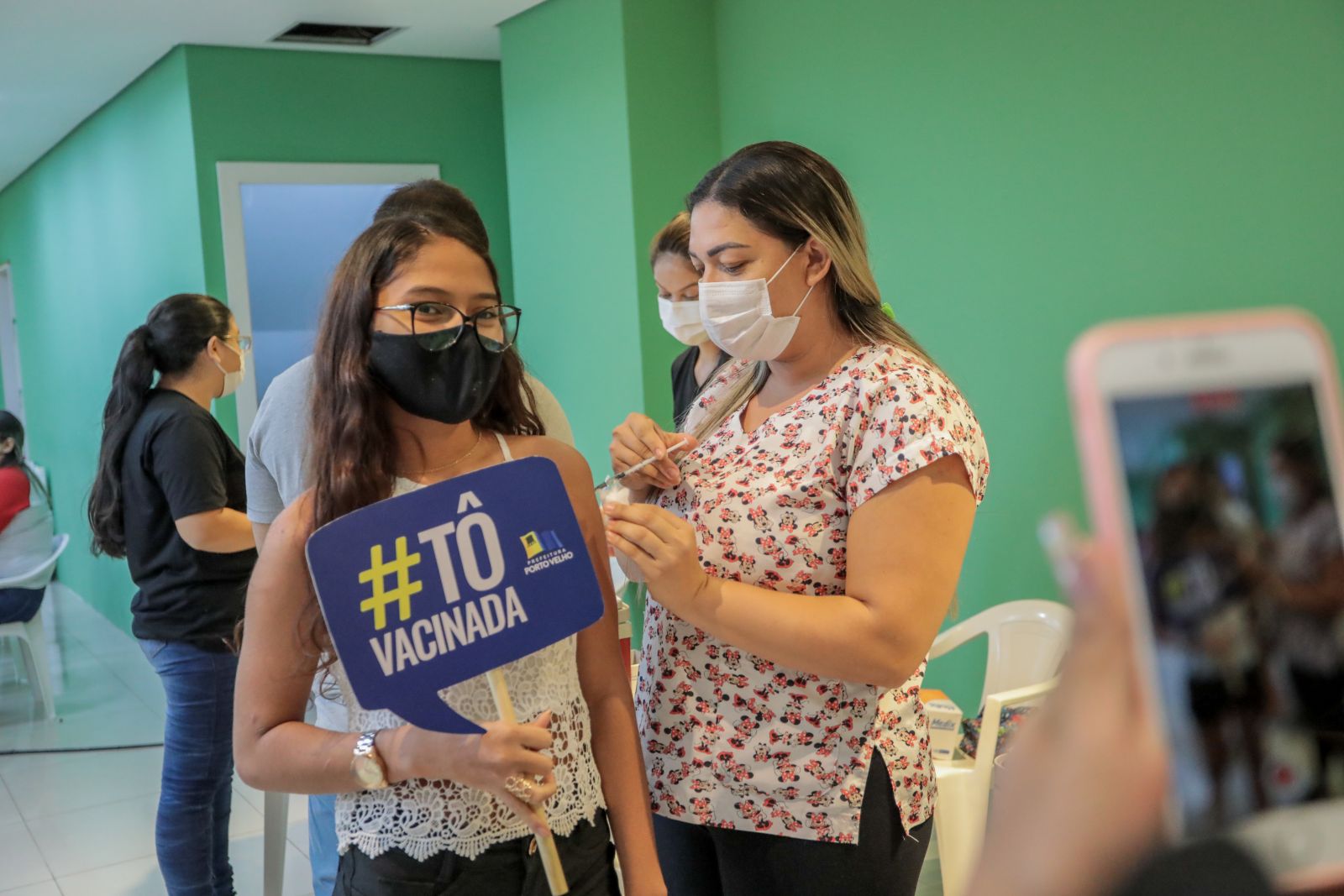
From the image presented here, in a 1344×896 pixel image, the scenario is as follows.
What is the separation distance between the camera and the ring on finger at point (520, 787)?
3.58 feet

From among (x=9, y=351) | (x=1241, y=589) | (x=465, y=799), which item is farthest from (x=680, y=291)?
(x=9, y=351)

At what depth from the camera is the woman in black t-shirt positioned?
2.95 meters

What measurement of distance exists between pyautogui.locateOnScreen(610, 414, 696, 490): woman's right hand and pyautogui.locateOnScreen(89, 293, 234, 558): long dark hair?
2029 mm

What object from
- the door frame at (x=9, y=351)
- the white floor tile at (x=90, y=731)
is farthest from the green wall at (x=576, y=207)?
the door frame at (x=9, y=351)

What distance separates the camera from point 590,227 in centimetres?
505

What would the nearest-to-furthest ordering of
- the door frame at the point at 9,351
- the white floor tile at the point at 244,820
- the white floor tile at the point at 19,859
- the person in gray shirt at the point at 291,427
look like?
the person in gray shirt at the point at 291,427, the white floor tile at the point at 19,859, the white floor tile at the point at 244,820, the door frame at the point at 9,351

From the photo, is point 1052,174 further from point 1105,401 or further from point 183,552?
point 1105,401

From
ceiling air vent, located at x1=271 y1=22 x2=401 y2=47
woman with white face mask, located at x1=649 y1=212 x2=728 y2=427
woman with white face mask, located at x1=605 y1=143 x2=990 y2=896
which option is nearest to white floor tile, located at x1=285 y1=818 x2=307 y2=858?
woman with white face mask, located at x1=649 y1=212 x2=728 y2=427

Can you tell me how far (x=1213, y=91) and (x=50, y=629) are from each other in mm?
7956

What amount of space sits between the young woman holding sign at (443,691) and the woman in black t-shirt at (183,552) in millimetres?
1759

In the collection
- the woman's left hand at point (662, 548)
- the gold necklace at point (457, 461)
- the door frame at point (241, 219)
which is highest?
the door frame at point (241, 219)

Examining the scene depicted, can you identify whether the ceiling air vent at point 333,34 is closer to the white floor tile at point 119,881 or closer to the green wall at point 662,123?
the green wall at point 662,123

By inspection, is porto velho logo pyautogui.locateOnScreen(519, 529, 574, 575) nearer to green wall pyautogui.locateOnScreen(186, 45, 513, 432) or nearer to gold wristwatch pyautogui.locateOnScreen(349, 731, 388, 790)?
gold wristwatch pyautogui.locateOnScreen(349, 731, 388, 790)

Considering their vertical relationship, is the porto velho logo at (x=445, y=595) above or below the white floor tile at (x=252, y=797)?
above
